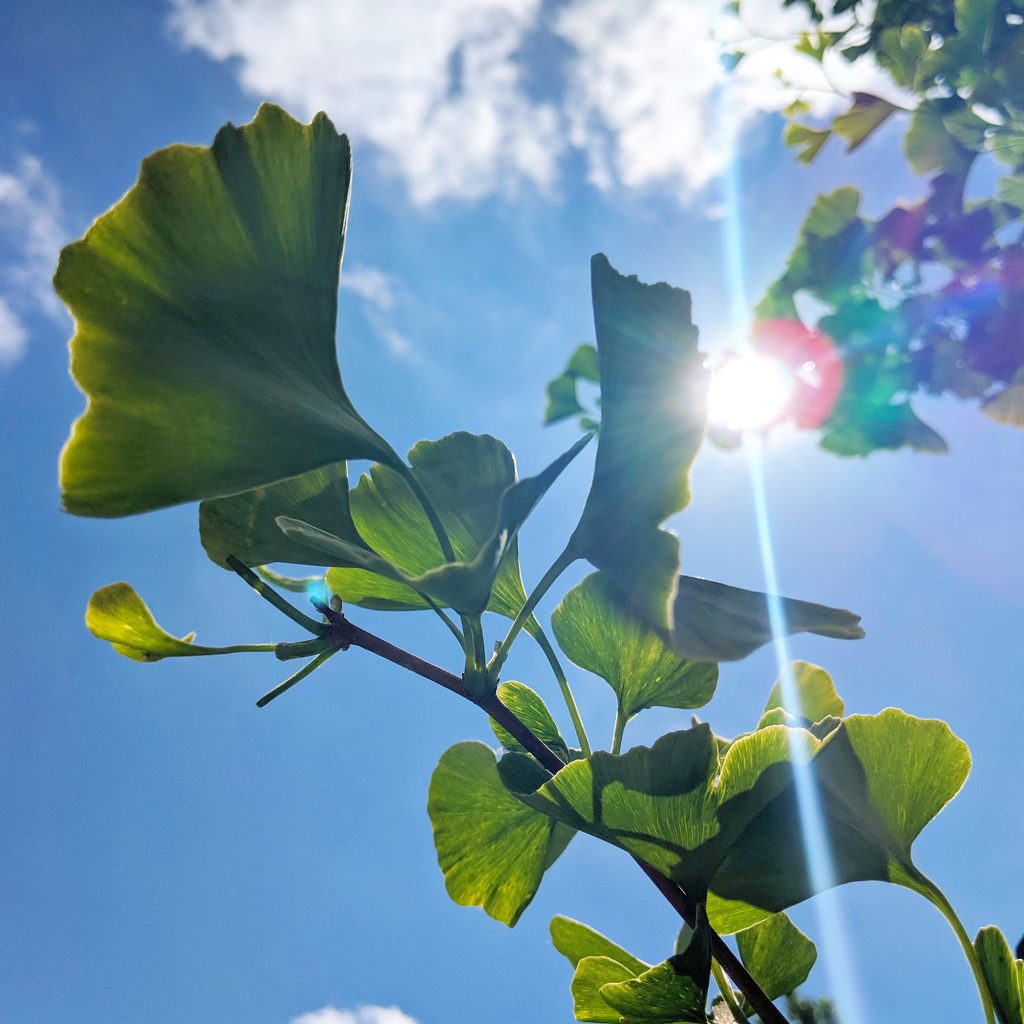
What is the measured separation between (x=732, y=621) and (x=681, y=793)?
8 cm

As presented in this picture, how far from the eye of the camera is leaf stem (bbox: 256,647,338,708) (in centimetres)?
39

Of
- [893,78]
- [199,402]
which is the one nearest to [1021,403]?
[893,78]

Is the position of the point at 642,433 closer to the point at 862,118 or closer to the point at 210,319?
the point at 210,319

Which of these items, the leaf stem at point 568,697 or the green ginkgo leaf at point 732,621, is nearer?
the green ginkgo leaf at point 732,621

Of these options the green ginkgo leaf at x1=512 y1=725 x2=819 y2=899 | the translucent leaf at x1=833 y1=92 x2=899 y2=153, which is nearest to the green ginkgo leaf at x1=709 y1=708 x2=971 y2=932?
the green ginkgo leaf at x1=512 y1=725 x2=819 y2=899

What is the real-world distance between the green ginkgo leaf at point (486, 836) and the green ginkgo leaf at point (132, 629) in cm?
13

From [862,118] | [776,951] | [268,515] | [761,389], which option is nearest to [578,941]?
[776,951]

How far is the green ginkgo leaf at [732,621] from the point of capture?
1.01 feet

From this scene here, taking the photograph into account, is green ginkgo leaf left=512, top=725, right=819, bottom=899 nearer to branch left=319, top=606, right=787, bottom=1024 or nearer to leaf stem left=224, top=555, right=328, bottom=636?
branch left=319, top=606, right=787, bottom=1024

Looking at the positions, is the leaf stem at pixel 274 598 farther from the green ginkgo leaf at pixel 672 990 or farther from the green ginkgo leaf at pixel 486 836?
the green ginkgo leaf at pixel 672 990

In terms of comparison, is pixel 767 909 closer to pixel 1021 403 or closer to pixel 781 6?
pixel 1021 403

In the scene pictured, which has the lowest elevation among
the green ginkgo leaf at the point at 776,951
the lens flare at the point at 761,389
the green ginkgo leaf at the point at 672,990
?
the green ginkgo leaf at the point at 672,990

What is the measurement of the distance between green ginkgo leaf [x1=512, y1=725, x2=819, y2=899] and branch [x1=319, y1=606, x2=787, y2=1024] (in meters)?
0.02

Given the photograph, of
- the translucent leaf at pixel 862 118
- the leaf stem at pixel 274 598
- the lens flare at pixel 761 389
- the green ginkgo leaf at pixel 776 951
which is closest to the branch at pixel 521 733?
the leaf stem at pixel 274 598
